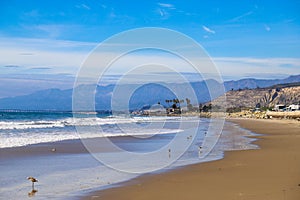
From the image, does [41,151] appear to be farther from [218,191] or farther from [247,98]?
[247,98]

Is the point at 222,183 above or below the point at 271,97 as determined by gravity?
below

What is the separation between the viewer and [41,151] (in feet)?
67.5

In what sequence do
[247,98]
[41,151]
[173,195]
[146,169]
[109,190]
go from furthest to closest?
[247,98], [41,151], [146,169], [109,190], [173,195]

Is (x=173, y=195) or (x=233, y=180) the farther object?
(x=233, y=180)

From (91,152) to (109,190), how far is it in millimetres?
9978

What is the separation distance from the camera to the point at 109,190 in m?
11.1

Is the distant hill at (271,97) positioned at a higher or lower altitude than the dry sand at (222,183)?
higher

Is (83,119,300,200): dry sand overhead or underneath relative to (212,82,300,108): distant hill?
underneath

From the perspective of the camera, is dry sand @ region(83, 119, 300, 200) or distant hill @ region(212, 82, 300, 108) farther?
distant hill @ region(212, 82, 300, 108)

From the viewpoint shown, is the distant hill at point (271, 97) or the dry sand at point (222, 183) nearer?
the dry sand at point (222, 183)

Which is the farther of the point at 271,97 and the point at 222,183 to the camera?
the point at 271,97

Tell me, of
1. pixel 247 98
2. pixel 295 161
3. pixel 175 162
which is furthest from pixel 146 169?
pixel 247 98

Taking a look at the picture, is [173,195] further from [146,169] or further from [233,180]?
[146,169]

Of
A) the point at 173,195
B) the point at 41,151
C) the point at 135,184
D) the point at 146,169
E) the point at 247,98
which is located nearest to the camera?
the point at 173,195
